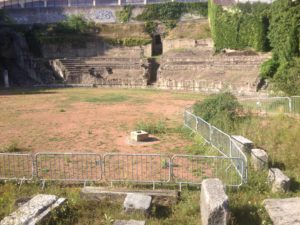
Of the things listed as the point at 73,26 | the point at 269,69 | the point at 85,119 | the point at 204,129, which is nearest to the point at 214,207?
the point at 204,129

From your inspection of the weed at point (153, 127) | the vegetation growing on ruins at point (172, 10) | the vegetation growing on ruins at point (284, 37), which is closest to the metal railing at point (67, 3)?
the vegetation growing on ruins at point (172, 10)

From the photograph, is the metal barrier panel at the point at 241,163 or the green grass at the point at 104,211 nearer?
the green grass at the point at 104,211

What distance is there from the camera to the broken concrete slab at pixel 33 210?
293 inches

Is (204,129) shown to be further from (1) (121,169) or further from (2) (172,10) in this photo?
(2) (172,10)

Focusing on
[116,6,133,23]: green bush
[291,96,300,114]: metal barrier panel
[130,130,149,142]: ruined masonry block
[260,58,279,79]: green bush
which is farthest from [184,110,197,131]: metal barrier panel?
[116,6,133,23]: green bush

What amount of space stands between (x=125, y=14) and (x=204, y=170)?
42145 millimetres

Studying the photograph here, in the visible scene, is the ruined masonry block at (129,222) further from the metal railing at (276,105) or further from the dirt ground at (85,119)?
the metal railing at (276,105)

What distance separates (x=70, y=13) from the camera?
Answer: 51.5 metres

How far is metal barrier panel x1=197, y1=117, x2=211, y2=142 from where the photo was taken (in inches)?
585

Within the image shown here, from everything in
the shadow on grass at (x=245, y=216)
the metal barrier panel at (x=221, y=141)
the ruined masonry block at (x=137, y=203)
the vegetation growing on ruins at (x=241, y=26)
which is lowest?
the shadow on grass at (x=245, y=216)

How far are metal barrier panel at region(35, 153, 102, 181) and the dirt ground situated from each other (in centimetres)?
149

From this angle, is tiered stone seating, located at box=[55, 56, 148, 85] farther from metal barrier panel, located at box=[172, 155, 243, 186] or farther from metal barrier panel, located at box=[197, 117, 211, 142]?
metal barrier panel, located at box=[172, 155, 243, 186]

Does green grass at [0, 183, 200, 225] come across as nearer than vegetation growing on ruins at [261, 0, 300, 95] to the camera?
Yes

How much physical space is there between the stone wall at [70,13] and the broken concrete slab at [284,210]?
1766 inches
